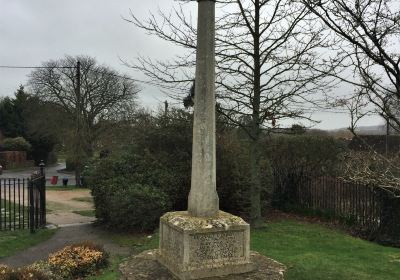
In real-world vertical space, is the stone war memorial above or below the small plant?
above

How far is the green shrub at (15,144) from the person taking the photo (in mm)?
51188

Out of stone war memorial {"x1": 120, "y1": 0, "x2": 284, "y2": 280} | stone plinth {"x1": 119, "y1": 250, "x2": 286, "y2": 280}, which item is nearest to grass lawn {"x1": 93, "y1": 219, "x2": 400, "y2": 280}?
stone plinth {"x1": 119, "y1": 250, "x2": 286, "y2": 280}

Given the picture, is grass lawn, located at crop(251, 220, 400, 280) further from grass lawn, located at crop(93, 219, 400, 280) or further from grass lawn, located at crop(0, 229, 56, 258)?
grass lawn, located at crop(0, 229, 56, 258)

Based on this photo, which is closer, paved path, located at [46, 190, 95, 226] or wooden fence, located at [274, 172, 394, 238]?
wooden fence, located at [274, 172, 394, 238]

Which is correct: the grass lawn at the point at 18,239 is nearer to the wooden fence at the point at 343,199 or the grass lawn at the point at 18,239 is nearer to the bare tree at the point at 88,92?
the wooden fence at the point at 343,199

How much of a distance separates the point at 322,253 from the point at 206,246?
4.53m

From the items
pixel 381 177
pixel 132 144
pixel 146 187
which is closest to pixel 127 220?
pixel 146 187

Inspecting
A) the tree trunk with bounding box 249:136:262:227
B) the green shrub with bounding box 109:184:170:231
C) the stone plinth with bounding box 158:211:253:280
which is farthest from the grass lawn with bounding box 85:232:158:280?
the stone plinth with bounding box 158:211:253:280

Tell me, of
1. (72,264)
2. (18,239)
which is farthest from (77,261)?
(18,239)

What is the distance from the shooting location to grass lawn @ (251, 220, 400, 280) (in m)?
7.36

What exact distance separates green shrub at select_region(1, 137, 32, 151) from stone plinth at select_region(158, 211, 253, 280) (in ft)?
164

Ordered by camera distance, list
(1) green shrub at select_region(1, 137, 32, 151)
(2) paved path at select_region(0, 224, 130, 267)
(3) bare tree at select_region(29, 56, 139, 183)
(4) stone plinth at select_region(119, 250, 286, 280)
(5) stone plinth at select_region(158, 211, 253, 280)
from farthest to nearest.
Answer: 1. (1) green shrub at select_region(1, 137, 32, 151)
2. (3) bare tree at select_region(29, 56, 139, 183)
3. (2) paved path at select_region(0, 224, 130, 267)
4. (4) stone plinth at select_region(119, 250, 286, 280)
5. (5) stone plinth at select_region(158, 211, 253, 280)

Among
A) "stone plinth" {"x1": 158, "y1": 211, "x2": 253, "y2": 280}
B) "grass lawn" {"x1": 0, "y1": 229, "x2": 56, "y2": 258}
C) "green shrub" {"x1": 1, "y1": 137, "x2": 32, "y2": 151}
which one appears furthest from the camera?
"green shrub" {"x1": 1, "y1": 137, "x2": 32, "y2": 151}

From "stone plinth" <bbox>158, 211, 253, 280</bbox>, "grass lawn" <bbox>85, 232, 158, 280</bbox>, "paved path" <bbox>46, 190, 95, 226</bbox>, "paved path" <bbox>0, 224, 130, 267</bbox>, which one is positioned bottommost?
"paved path" <bbox>46, 190, 95, 226</bbox>
